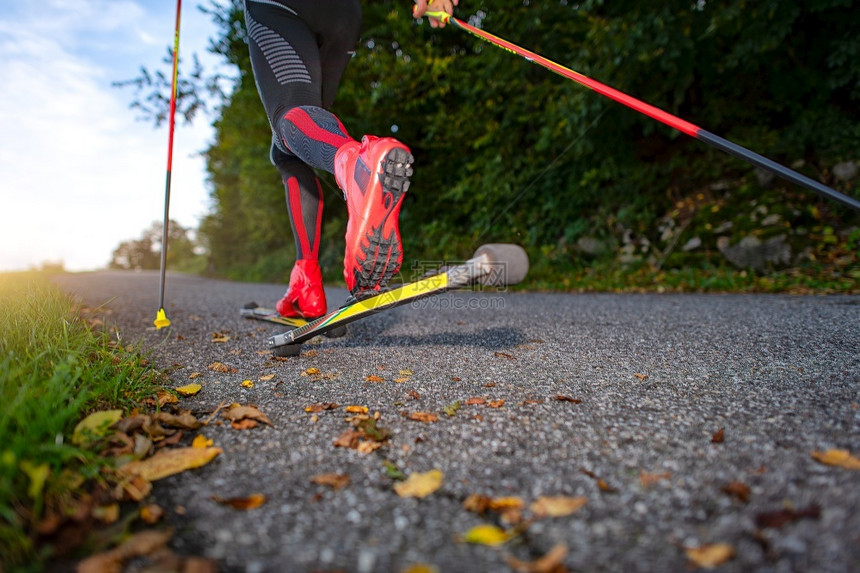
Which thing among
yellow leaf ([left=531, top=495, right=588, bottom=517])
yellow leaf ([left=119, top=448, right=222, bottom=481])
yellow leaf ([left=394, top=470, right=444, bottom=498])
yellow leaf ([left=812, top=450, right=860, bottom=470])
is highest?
yellow leaf ([left=812, top=450, right=860, bottom=470])

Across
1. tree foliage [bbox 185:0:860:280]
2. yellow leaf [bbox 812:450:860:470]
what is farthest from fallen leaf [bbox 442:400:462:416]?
tree foliage [bbox 185:0:860:280]

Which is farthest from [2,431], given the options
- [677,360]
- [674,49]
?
[674,49]

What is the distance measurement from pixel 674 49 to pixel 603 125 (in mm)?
1374

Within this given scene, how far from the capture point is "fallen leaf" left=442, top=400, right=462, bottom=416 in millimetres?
1309

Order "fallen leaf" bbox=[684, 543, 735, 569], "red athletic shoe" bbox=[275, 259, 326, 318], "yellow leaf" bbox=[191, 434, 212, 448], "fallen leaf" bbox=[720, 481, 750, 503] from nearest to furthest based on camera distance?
"fallen leaf" bbox=[684, 543, 735, 569]
"fallen leaf" bbox=[720, 481, 750, 503]
"yellow leaf" bbox=[191, 434, 212, 448]
"red athletic shoe" bbox=[275, 259, 326, 318]

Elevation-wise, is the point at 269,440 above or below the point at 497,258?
below

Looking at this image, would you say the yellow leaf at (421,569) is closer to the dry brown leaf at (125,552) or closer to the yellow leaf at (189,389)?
the dry brown leaf at (125,552)

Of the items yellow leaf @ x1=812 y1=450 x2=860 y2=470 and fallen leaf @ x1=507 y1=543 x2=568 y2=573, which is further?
yellow leaf @ x1=812 y1=450 x2=860 y2=470

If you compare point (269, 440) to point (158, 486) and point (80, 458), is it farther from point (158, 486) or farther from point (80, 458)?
point (80, 458)

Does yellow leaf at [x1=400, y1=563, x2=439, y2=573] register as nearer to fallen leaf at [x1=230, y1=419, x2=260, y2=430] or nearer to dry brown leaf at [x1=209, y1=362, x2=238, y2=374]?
fallen leaf at [x1=230, y1=419, x2=260, y2=430]

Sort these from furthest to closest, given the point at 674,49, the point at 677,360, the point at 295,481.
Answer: the point at 674,49
the point at 677,360
the point at 295,481

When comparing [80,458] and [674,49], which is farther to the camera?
[674,49]

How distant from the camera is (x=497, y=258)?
165cm

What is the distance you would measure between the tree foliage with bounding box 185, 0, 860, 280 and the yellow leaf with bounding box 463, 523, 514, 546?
5.68 metres
